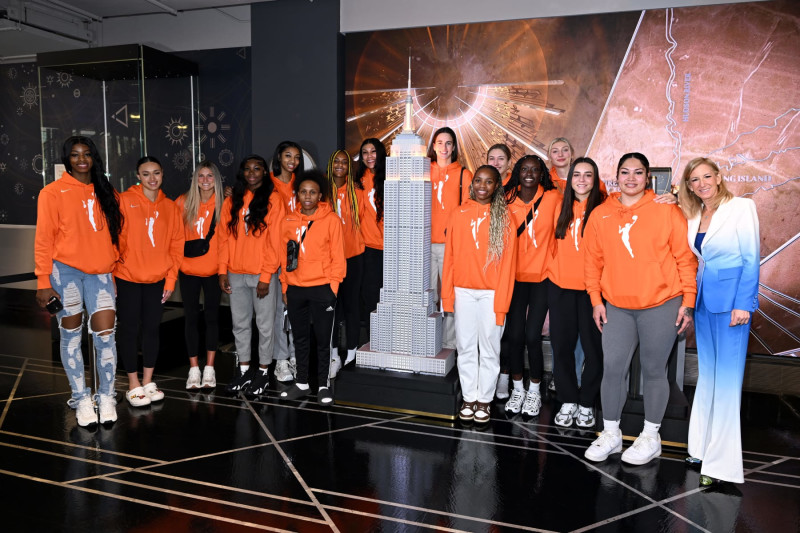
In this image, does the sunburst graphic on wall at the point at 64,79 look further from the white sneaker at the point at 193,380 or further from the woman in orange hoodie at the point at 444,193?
the woman in orange hoodie at the point at 444,193

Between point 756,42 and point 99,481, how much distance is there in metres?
5.56

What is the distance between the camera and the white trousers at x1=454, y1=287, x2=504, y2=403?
3676mm

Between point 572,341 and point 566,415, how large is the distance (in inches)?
19.3

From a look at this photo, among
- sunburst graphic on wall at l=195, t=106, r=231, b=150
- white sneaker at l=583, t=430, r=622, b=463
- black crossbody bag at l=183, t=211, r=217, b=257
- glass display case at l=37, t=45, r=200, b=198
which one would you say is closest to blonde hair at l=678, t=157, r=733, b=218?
white sneaker at l=583, t=430, r=622, b=463

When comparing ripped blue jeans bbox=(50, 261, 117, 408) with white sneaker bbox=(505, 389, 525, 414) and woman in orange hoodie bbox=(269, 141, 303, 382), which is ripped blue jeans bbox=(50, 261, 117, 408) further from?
white sneaker bbox=(505, 389, 525, 414)

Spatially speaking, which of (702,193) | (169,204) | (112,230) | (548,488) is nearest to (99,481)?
(112,230)

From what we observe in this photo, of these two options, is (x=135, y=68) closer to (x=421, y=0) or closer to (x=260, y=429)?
(x=421, y=0)

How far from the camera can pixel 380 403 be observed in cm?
400

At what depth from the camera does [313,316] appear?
13.3ft

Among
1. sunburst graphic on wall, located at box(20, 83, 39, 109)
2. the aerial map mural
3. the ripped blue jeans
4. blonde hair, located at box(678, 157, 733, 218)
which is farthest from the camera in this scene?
sunburst graphic on wall, located at box(20, 83, 39, 109)

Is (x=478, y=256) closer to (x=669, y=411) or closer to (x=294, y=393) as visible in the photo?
(x=669, y=411)

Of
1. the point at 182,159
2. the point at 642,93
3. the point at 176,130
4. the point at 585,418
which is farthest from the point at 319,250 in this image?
the point at 176,130

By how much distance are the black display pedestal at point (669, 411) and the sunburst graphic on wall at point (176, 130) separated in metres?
5.22

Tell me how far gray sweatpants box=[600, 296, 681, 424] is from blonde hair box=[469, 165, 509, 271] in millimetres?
723
